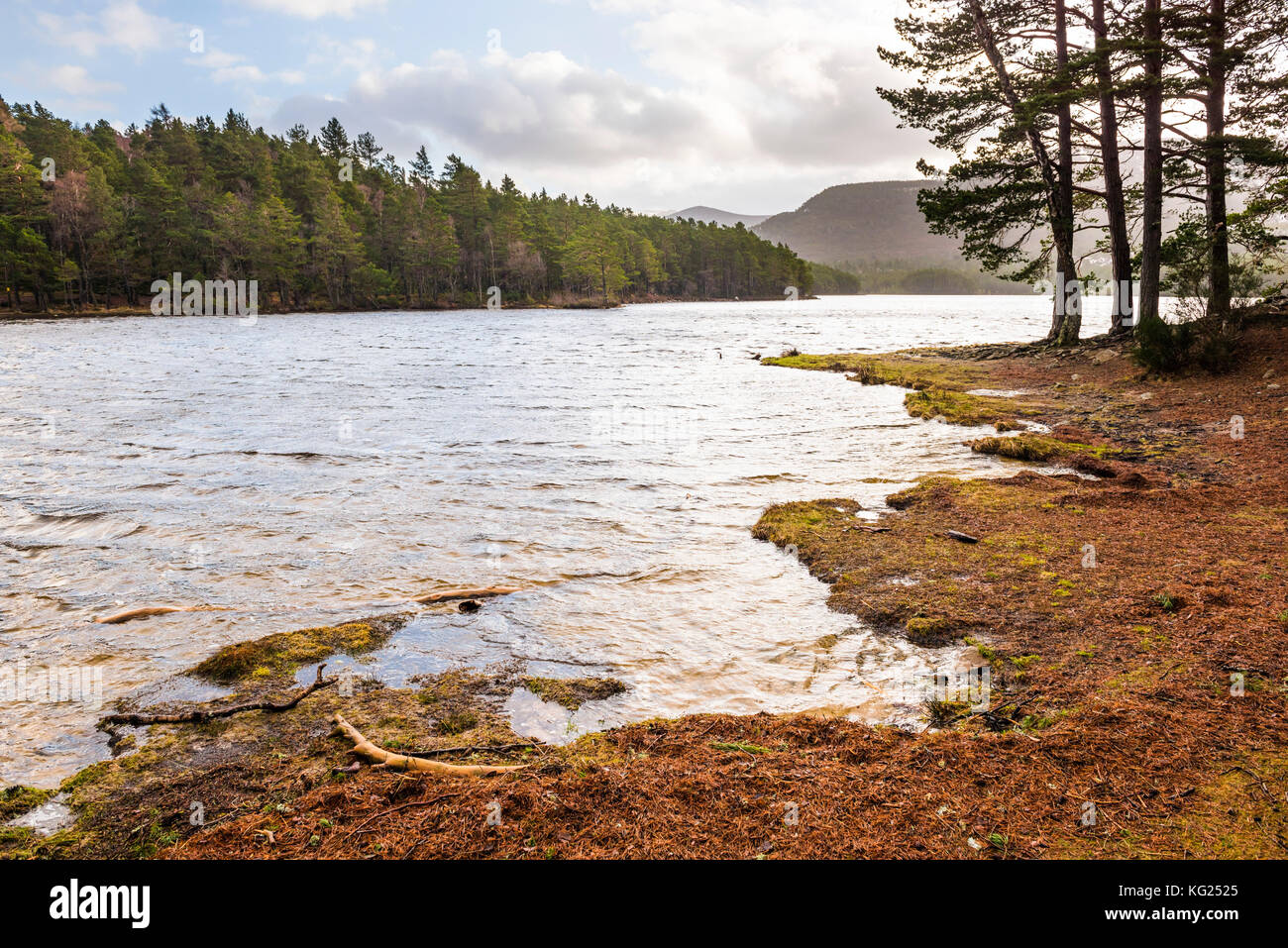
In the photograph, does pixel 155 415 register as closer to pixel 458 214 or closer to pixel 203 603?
pixel 203 603

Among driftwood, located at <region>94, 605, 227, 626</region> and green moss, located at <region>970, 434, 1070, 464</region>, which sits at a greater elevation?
green moss, located at <region>970, 434, 1070, 464</region>

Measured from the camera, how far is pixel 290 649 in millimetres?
5922

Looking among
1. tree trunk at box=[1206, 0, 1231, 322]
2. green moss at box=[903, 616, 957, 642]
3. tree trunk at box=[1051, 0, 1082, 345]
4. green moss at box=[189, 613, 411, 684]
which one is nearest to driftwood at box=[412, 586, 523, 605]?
green moss at box=[189, 613, 411, 684]

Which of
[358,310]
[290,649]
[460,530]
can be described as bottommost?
[290,649]

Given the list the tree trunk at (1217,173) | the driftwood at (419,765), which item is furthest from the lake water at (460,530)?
the tree trunk at (1217,173)

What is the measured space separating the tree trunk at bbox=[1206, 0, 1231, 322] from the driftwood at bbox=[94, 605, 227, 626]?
2221 centimetres

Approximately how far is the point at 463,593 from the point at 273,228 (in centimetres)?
9765

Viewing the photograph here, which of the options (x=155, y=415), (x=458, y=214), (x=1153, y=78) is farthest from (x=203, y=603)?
(x=458, y=214)

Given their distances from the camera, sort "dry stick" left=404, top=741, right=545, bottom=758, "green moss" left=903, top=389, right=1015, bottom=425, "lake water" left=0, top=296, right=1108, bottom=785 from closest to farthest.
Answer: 1. "dry stick" left=404, top=741, right=545, bottom=758
2. "lake water" left=0, top=296, right=1108, bottom=785
3. "green moss" left=903, top=389, right=1015, bottom=425

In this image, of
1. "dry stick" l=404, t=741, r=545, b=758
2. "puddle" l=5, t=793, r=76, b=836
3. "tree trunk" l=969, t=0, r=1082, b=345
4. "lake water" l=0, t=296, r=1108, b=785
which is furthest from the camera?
"tree trunk" l=969, t=0, r=1082, b=345

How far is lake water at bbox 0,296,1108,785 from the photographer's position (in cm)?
567

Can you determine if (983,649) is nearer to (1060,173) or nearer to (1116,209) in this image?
(1116,209)

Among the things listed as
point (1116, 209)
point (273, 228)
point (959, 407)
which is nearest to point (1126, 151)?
point (1116, 209)

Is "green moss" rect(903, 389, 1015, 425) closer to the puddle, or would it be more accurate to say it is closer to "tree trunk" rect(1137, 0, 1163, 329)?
"tree trunk" rect(1137, 0, 1163, 329)
